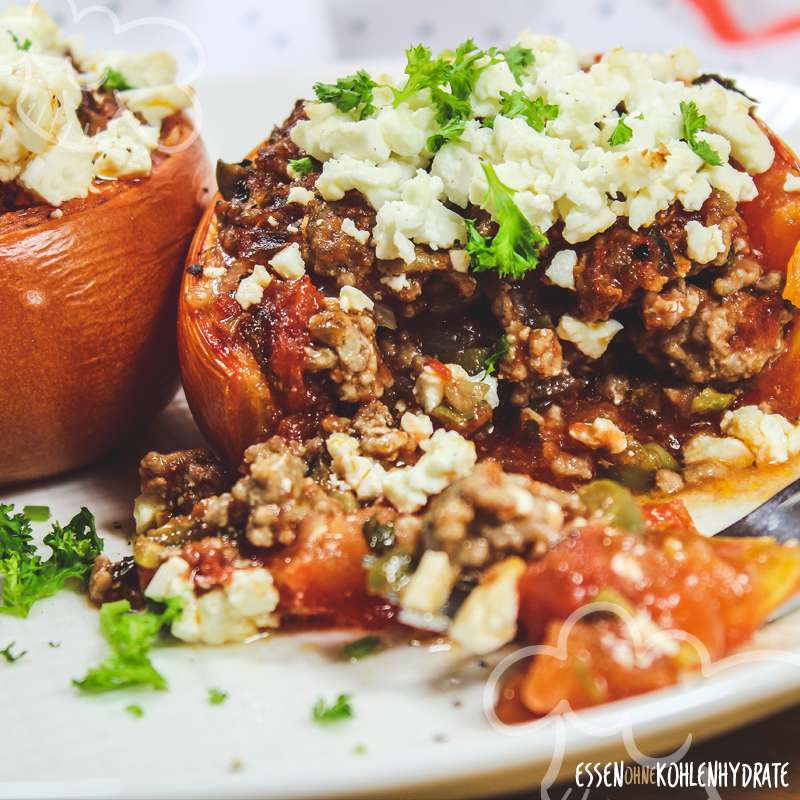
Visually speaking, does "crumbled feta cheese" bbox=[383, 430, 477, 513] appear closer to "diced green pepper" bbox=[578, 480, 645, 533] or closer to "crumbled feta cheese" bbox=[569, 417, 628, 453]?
"diced green pepper" bbox=[578, 480, 645, 533]

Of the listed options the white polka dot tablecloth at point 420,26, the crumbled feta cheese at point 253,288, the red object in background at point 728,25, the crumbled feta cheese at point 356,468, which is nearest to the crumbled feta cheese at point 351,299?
the crumbled feta cheese at point 253,288

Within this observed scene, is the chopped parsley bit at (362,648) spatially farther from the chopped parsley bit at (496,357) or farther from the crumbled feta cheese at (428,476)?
the chopped parsley bit at (496,357)

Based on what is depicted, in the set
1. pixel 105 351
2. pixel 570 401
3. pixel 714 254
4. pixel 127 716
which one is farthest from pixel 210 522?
pixel 714 254

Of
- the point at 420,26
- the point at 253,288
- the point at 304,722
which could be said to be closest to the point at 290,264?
the point at 253,288

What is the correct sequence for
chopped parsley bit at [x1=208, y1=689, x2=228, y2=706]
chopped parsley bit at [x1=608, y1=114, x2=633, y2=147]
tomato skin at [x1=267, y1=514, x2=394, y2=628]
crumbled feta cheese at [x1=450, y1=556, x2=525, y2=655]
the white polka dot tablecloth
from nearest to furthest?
crumbled feta cheese at [x1=450, y1=556, x2=525, y2=655] → chopped parsley bit at [x1=208, y1=689, x2=228, y2=706] → tomato skin at [x1=267, y1=514, x2=394, y2=628] → chopped parsley bit at [x1=608, y1=114, x2=633, y2=147] → the white polka dot tablecloth

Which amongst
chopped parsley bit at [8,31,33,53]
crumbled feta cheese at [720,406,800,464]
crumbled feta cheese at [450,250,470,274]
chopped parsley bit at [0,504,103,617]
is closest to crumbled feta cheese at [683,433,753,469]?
crumbled feta cheese at [720,406,800,464]

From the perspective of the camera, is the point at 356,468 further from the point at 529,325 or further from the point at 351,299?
the point at 529,325
